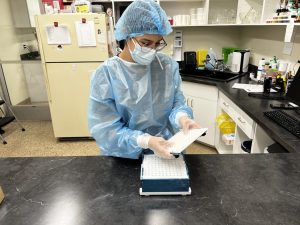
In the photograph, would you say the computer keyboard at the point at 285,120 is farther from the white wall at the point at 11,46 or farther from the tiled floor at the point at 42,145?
the white wall at the point at 11,46

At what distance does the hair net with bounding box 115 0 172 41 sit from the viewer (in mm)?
1041

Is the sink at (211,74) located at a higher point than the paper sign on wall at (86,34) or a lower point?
lower

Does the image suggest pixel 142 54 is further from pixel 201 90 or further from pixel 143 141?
pixel 201 90

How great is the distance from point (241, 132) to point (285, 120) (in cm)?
Result: 66

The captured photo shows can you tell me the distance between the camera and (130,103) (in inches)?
44.7

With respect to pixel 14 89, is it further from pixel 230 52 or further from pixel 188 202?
pixel 188 202

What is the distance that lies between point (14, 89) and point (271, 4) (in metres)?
3.66

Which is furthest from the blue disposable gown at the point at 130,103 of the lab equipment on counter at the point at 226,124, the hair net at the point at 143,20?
the lab equipment on counter at the point at 226,124

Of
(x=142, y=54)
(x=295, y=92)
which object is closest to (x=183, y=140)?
(x=142, y=54)

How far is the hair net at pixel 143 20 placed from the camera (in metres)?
1.04

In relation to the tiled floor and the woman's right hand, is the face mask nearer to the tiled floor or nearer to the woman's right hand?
the woman's right hand

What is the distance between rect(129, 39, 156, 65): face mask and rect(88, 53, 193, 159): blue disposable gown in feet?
0.14

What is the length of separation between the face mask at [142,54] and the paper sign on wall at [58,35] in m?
1.81

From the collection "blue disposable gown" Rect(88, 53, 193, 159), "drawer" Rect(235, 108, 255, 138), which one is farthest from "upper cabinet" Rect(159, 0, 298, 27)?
"blue disposable gown" Rect(88, 53, 193, 159)
